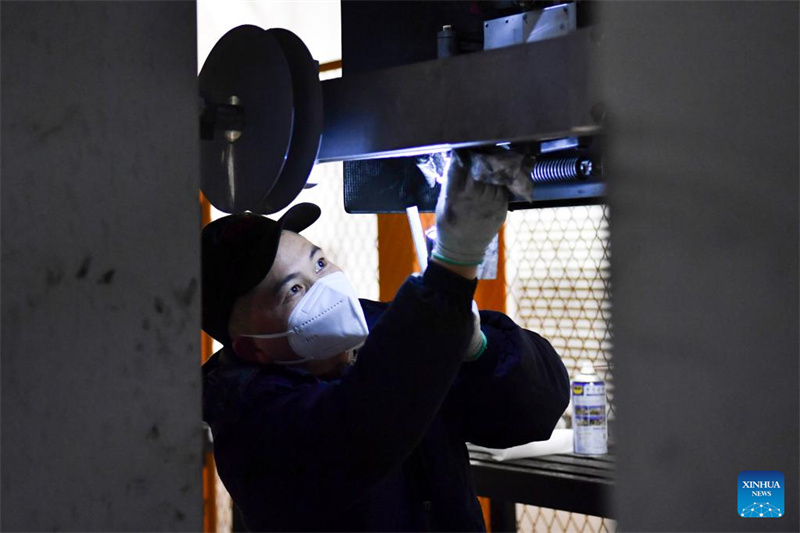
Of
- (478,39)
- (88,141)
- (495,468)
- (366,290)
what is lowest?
(495,468)

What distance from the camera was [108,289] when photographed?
511mm

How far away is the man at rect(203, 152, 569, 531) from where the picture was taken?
99 centimetres

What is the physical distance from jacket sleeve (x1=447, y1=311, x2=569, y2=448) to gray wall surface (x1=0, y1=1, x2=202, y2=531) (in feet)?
2.47

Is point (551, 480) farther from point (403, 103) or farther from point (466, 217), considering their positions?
point (403, 103)

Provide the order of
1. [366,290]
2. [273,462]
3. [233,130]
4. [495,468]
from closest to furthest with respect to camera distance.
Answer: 1. [233,130]
2. [273,462]
3. [495,468]
4. [366,290]

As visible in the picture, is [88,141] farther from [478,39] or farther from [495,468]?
[495,468]

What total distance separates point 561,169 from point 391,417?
0.36 metres

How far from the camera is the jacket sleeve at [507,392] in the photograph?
1.25 meters

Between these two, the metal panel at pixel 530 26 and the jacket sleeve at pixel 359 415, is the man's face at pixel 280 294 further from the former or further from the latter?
the metal panel at pixel 530 26

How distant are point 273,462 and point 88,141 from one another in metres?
0.70

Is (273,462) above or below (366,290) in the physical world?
below

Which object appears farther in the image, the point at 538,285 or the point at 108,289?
the point at 538,285

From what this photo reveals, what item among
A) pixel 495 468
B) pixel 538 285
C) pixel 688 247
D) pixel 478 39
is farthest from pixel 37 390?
pixel 538 285

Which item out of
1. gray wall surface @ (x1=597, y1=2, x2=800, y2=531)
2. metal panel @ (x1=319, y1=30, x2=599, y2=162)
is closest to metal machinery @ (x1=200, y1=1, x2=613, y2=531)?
metal panel @ (x1=319, y1=30, x2=599, y2=162)
